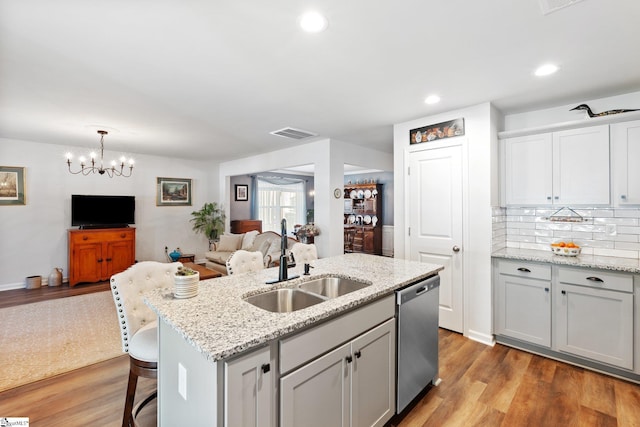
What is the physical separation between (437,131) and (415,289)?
2174 mm

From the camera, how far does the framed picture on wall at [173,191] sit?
21.1 feet

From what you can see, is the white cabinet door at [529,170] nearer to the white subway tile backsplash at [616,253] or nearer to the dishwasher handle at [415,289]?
the white subway tile backsplash at [616,253]

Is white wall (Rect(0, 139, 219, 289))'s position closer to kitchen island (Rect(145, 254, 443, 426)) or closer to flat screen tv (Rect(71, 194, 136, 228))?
flat screen tv (Rect(71, 194, 136, 228))

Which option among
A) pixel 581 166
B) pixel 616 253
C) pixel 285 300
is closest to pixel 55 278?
pixel 285 300

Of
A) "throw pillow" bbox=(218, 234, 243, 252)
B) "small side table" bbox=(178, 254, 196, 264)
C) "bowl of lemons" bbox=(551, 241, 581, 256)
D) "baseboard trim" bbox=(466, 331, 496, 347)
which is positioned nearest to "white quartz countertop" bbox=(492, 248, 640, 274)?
"bowl of lemons" bbox=(551, 241, 581, 256)

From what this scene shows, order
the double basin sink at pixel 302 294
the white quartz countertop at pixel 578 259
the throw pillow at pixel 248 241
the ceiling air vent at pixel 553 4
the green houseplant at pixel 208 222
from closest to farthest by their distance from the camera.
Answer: the ceiling air vent at pixel 553 4 < the double basin sink at pixel 302 294 < the white quartz countertop at pixel 578 259 < the throw pillow at pixel 248 241 < the green houseplant at pixel 208 222

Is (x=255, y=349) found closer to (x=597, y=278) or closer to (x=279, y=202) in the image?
(x=597, y=278)

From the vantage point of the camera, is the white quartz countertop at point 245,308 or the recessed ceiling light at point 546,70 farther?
the recessed ceiling light at point 546,70

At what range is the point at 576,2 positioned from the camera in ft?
5.11

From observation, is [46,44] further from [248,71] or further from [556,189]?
[556,189]

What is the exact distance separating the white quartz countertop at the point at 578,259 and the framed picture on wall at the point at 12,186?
7.30 metres

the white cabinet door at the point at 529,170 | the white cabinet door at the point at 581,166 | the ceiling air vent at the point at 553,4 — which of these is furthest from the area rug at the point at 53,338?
the white cabinet door at the point at 581,166

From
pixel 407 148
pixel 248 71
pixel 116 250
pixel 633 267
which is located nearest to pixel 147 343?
pixel 248 71

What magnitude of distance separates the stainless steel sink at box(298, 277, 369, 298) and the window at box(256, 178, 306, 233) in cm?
643
